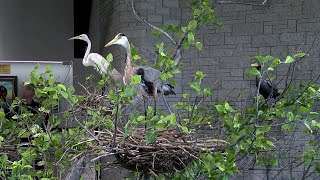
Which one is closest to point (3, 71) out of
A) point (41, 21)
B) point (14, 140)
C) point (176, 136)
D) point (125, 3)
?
point (125, 3)

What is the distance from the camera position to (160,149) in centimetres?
275

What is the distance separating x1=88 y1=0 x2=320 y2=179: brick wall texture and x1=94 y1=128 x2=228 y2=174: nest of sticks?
423cm

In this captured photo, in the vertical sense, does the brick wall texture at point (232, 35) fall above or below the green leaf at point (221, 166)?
above

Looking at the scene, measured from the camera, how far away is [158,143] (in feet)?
9.04

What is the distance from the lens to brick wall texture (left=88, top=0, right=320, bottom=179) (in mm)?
7105

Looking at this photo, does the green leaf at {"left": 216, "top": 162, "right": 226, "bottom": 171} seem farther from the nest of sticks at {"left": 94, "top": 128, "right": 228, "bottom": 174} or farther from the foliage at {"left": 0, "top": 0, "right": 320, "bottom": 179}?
the nest of sticks at {"left": 94, "top": 128, "right": 228, "bottom": 174}

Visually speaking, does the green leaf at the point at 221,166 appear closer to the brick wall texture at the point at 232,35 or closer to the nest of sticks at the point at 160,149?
the nest of sticks at the point at 160,149

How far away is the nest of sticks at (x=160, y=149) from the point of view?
274 centimetres

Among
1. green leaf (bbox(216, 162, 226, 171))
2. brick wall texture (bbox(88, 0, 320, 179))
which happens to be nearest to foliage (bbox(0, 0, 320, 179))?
green leaf (bbox(216, 162, 226, 171))

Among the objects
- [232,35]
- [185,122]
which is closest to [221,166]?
[185,122]

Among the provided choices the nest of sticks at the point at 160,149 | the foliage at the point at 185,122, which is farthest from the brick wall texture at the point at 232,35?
the nest of sticks at the point at 160,149

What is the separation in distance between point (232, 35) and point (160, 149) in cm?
489

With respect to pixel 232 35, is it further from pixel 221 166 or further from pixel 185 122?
pixel 221 166

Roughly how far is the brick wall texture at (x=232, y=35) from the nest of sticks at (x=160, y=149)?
4227 millimetres
